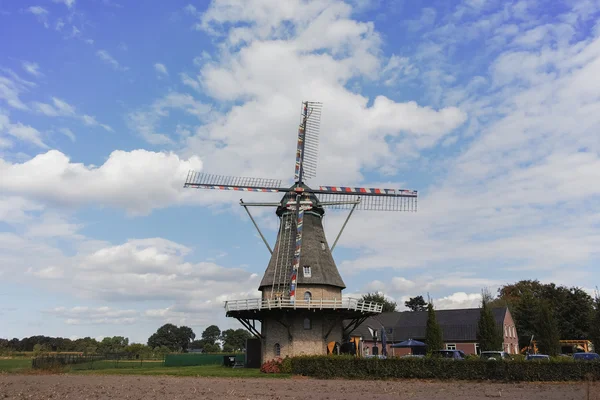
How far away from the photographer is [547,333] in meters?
43.1

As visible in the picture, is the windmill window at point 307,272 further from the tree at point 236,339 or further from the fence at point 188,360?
the tree at point 236,339

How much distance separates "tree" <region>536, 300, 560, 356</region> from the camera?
42.8 m

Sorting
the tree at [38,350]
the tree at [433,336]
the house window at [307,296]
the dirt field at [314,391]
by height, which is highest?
the house window at [307,296]

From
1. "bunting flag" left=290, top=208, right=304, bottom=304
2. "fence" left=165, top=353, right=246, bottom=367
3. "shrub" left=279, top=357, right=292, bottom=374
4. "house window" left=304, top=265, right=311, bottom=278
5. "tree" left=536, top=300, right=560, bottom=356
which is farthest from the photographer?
"fence" left=165, top=353, right=246, bottom=367

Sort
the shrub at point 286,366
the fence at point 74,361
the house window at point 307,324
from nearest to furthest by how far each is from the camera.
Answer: the shrub at point 286,366
the house window at point 307,324
the fence at point 74,361

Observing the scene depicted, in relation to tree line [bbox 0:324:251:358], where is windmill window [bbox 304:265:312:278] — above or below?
above

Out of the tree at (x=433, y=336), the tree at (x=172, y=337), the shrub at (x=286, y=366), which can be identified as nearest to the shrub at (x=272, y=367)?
the shrub at (x=286, y=366)

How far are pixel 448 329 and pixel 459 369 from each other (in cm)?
2657

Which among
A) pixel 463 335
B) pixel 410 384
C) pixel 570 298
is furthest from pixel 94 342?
pixel 410 384

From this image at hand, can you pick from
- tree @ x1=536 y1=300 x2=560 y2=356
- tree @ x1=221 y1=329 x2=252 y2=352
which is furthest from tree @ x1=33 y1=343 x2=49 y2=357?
tree @ x1=221 y1=329 x2=252 y2=352

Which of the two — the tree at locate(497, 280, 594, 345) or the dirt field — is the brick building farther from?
the dirt field

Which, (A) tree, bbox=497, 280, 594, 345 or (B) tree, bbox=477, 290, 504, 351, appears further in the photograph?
(A) tree, bbox=497, 280, 594, 345

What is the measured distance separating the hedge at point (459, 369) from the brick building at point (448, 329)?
799 inches

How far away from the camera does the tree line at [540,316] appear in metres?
38.9
